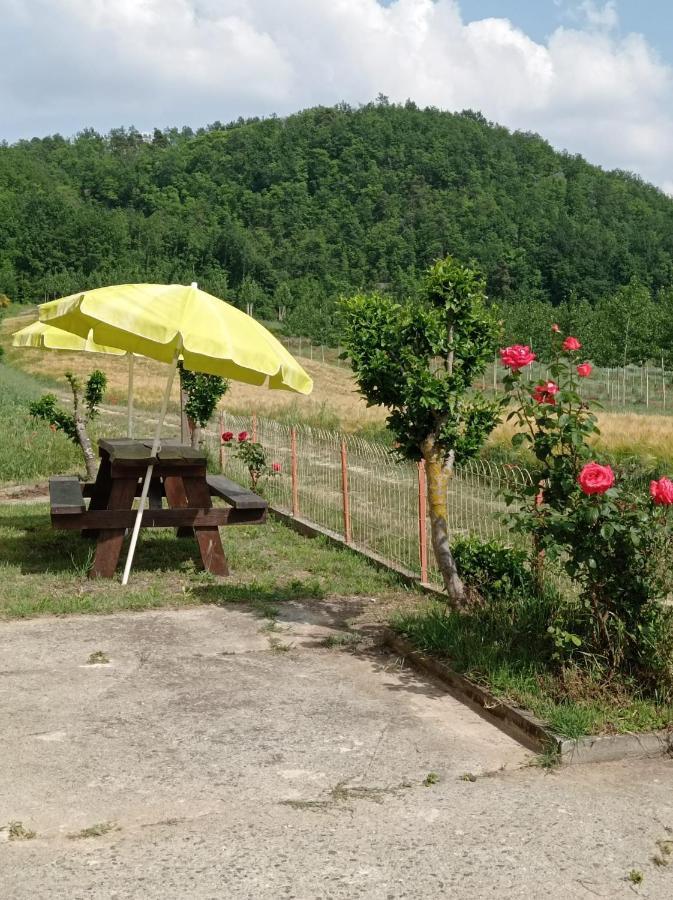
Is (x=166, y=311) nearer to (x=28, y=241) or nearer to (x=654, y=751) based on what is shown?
(x=654, y=751)

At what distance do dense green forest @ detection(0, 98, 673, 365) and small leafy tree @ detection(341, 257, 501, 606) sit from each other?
84.9 metres

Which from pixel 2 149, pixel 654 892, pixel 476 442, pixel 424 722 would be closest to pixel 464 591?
pixel 476 442

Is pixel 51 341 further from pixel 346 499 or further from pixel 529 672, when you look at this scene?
pixel 529 672

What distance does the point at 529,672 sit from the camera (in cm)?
550

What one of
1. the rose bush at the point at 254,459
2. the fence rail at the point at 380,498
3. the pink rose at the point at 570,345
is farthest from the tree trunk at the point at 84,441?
the pink rose at the point at 570,345

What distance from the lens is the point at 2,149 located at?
13462cm

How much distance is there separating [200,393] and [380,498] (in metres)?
5.69

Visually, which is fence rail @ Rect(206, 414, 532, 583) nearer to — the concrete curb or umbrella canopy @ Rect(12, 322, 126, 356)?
the concrete curb

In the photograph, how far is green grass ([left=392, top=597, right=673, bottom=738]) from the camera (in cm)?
490

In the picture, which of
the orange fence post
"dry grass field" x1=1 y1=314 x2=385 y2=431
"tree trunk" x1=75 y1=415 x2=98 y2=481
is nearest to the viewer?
the orange fence post

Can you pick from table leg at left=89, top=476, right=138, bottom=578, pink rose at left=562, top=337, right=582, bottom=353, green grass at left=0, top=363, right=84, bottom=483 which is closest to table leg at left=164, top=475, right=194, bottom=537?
table leg at left=89, top=476, right=138, bottom=578

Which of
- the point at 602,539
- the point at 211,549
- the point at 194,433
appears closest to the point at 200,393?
the point at 194,433

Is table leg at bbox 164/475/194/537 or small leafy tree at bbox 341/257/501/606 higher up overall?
small leafy tree at bbox 341/257/501/606

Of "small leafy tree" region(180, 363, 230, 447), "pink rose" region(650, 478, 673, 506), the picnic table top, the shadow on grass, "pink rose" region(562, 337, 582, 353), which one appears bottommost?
the shadow on grass
